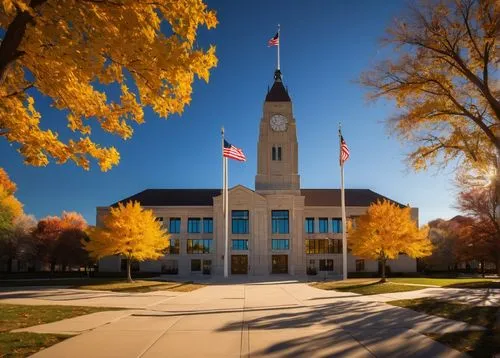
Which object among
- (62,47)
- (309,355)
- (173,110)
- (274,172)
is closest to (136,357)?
(309,355)

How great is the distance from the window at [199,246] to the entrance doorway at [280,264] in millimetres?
10101

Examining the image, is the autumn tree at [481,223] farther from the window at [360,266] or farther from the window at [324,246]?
the window at [324,246]

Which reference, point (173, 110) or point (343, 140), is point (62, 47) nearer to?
point (173, 110)

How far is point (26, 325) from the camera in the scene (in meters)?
12.9

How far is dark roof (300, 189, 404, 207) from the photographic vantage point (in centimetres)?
7106

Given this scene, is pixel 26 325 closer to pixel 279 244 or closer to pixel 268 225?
pixel 268 225

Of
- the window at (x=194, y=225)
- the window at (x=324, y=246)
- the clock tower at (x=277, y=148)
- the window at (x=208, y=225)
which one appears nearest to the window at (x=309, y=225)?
the window at (x=324, y=246)

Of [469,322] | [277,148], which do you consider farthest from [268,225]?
[469,322]

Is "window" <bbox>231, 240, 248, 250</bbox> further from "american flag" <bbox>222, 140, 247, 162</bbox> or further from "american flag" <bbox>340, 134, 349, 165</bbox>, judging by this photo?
"american flag" <bbox>340, 134, 349, 165</bbox>

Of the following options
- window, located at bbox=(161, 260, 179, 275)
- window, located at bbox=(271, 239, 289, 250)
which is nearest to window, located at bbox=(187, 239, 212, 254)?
window, located at bbox=(161, 260, 179, 275)

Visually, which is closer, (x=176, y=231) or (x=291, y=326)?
(x=291, y=326)

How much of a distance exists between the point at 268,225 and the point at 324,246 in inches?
378

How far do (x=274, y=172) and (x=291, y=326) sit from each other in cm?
5735

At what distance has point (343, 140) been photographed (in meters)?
40.7
